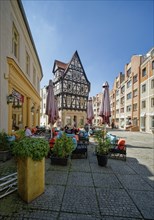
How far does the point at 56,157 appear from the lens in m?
5.36

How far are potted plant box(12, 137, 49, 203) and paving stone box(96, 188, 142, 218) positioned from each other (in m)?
1.53

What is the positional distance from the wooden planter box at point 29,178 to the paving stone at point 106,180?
1744 mm

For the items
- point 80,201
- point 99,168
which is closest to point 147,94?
point 99,168

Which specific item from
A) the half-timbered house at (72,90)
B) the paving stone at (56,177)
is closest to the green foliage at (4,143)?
the paving stone at (56,177)

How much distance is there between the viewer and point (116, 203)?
3088 mm

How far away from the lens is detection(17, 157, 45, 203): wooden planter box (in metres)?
2.93

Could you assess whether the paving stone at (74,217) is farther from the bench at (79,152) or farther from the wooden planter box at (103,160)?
the bench at (79,152)

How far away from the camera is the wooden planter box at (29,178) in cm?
293

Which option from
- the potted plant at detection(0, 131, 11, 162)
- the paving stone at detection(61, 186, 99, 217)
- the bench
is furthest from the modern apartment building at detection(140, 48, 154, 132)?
the potted plant at detection(0, 131, 11, 162)

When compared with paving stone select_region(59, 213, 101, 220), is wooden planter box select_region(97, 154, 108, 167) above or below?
above

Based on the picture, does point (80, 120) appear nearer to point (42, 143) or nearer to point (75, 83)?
point (75, 83)

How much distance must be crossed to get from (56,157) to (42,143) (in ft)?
7.51

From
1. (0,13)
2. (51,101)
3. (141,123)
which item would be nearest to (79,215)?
(51,101)

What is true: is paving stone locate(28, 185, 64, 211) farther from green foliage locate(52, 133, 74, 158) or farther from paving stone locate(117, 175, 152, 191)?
paving stone locate(117, 175, 152, 191)
